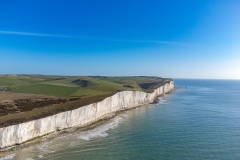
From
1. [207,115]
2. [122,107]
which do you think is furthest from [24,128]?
[207,115]

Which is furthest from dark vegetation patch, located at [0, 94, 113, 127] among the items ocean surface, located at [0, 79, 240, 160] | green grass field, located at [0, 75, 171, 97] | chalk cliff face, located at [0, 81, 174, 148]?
green grass field, located at [0, 75, 171, 97]

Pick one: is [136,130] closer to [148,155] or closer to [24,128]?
[148,155]

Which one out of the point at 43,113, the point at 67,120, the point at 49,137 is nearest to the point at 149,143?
the point at 49,137

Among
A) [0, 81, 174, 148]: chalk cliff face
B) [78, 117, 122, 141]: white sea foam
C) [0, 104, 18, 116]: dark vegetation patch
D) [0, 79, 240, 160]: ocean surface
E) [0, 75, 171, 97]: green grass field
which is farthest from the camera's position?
[0, 75, 171, 97]: green grass field

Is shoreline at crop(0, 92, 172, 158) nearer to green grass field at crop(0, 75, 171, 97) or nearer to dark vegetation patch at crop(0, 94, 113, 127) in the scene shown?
dark vegetation patch at crop(0, 94, 113, 127)

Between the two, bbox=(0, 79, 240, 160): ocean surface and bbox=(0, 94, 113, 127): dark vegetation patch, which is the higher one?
bbox=(0, 94, 113, 127): dark vegetation patch

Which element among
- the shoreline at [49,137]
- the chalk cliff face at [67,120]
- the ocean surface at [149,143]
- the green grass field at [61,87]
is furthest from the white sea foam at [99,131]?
the green grass field at [61,87]
